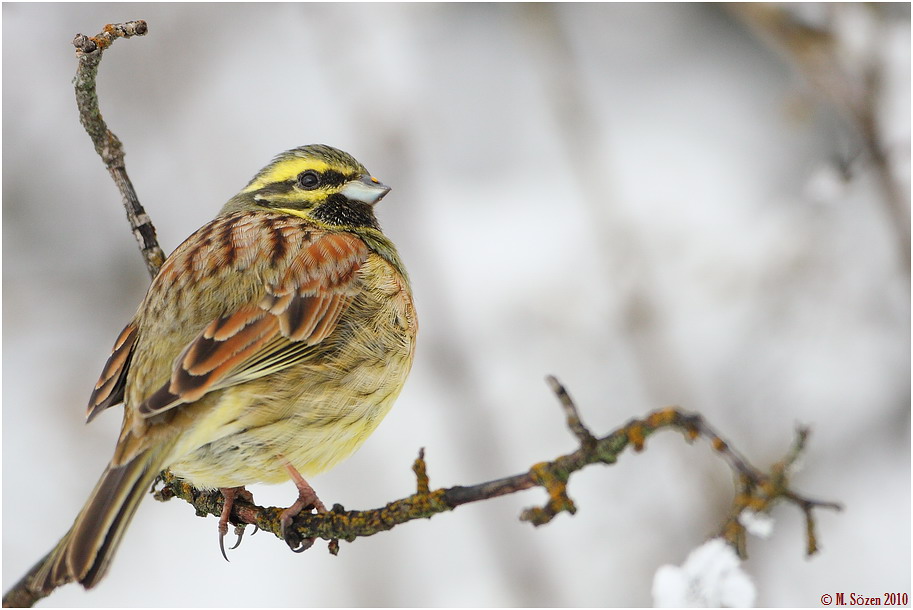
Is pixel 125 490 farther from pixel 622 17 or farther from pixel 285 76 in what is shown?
pixel 622 17

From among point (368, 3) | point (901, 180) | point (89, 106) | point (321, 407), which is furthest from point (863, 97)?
point (368, 3)

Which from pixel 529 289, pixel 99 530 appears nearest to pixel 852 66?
pixel 529 289

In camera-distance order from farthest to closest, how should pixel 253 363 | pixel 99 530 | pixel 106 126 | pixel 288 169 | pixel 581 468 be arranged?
pixel 288 169 → pixel 253 363 → pixel 106 126 → pixel 99 530 → pixel 581 468

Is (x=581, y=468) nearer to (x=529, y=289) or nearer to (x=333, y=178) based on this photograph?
(x=333, y=178)

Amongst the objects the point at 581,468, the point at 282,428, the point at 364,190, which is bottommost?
the point at 581,468

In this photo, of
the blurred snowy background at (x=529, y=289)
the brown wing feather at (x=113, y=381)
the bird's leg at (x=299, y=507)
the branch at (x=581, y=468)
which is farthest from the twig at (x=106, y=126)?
the blurred snowy background at (x=529, y=289)

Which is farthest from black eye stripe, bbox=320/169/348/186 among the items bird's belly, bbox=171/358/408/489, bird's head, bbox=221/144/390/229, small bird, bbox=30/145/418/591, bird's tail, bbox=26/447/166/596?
bird's tail, bbox=26/447/166/596

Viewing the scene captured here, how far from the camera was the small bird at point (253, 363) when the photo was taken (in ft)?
9.16

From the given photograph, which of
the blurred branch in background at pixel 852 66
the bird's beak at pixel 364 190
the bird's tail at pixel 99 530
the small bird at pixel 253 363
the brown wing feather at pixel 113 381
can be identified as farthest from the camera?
the blurred branch in background at pixel 852 66

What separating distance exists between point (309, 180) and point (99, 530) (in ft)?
5.66

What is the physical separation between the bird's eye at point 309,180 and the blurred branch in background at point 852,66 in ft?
8.22

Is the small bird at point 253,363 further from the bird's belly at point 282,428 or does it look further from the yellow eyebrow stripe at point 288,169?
the yellow eyebrow stripe at point 288,169

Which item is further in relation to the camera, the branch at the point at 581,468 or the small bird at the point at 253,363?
the small bird at the point at 253,363

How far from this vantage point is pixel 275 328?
10.0 ft
